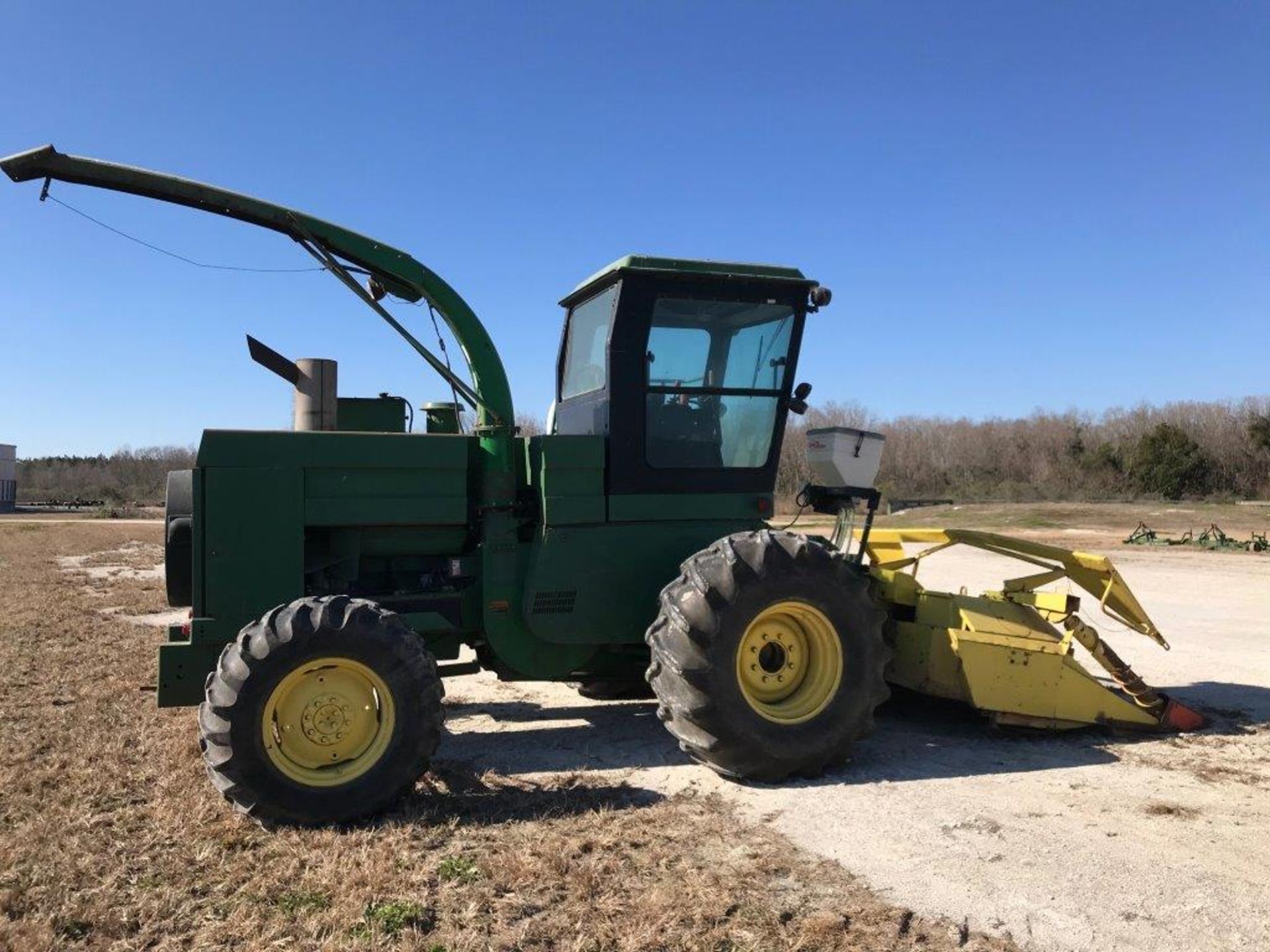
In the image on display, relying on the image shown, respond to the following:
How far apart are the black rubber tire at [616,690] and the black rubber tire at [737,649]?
5.43 feet

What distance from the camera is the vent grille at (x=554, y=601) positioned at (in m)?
5.58

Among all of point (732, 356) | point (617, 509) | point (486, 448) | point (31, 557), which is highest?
point (732, 356)

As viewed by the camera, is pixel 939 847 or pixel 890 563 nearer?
pixel 939 847

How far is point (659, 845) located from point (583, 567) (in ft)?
6.36

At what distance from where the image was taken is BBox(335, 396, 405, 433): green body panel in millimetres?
6465

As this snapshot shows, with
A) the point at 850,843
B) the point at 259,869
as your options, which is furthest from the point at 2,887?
the point at 850,843

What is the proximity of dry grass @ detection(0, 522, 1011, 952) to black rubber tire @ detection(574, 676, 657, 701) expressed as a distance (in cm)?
168

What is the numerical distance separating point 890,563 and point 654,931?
4.22m

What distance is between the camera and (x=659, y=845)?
407 centimetres

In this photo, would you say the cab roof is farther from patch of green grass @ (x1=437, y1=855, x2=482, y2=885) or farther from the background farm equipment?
the background farm equipment

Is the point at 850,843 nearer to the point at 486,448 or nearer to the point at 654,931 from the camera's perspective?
the point at 654,931

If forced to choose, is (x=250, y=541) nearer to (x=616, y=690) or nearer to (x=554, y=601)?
(x=554, y=601)

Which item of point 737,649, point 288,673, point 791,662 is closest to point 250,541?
point 288,673

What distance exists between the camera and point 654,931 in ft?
10.6
